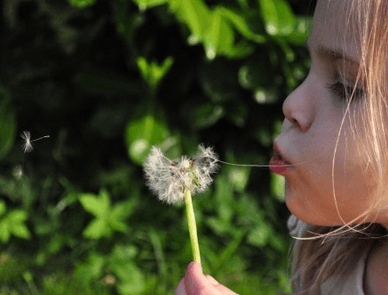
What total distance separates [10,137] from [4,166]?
0.60ft

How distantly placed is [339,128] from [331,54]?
Result: 0.10 metres

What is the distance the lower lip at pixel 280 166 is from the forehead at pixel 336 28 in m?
0.17

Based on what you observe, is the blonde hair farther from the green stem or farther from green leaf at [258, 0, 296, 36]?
green leaf at [258, 0, 296, 36]

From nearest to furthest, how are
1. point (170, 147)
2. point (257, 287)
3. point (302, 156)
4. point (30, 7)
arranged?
point (302, 156), point (257, 287), point (170, 147), point (30, 7)

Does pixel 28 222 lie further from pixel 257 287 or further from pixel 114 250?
pixel 257 287

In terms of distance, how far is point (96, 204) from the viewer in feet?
5.90

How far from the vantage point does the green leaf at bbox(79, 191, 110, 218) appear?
1785 mm

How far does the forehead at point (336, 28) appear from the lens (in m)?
0.76

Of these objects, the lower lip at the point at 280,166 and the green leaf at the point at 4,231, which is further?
the green leaf at the point at 4,231

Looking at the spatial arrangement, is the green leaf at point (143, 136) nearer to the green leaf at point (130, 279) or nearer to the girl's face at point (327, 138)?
the green leaf at point (130, 279)

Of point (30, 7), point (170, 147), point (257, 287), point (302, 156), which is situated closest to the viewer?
point (302, 156)

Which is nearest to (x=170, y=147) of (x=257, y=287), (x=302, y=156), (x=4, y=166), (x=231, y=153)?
(x=231, y=153)

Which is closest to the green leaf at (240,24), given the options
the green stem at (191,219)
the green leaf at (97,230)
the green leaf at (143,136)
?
the green leaf at (143,136)

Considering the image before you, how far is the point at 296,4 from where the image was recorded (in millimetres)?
1882
